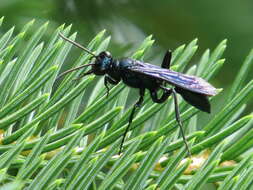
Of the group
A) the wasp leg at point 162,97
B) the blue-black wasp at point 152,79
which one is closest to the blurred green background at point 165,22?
the blue-black wasp at point 152,79

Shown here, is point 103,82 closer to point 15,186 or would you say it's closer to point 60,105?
point 60,105

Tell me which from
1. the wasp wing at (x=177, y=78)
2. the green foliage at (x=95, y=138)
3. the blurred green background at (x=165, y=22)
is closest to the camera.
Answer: the green foliage at (x=95, y=138)

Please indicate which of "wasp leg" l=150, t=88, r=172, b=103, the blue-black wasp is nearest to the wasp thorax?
the blue-black wasp

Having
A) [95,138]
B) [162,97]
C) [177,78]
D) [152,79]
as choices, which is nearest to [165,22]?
[152,79]

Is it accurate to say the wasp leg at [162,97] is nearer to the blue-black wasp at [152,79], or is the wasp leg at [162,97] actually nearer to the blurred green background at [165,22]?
the blue-black wasp at [152,79]

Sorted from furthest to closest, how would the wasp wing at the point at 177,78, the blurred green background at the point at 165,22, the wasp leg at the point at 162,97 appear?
the blurred green background at the point at 165,22
the wasp wing at the point at 177,78
the wasp leg at the point at 162,97

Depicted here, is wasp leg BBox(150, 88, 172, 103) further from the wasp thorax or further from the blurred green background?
the blurred green background

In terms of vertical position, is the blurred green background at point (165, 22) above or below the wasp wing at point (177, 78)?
above
